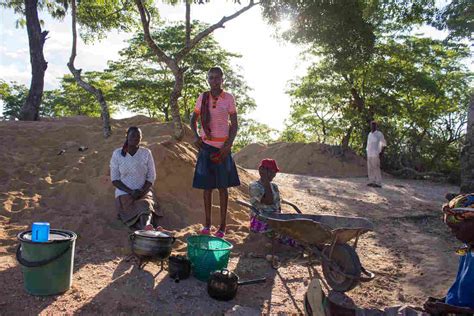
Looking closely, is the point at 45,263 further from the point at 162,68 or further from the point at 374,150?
the point at 162,68

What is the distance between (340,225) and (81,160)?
4.46 m

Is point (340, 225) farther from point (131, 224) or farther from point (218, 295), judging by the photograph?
point (131, 224)

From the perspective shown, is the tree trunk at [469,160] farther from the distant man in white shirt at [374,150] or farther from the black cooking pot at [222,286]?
the black cooking pot at [222,286]

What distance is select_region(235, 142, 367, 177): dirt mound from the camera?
52.6ft

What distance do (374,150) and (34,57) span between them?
30.5 ft

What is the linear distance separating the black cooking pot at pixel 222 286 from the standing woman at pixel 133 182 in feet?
5.11

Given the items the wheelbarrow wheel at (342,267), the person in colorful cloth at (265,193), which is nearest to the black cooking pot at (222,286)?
the wheelbarrow wheel at (342,267)

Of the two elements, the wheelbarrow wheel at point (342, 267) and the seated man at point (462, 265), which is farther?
the wheelbarrow wheel at point (342, 267)

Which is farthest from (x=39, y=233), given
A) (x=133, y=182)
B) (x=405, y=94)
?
(x=405, y=94)

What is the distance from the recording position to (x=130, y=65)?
19.2 meters

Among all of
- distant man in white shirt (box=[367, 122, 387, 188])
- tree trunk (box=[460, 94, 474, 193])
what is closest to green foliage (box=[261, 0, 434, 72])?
distant man in white shirt (box=[367, 122, 387, 188])

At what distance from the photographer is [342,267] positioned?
3.34m

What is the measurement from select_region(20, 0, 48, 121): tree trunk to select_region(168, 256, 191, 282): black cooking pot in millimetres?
8466

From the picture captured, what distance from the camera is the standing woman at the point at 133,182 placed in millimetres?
4457
